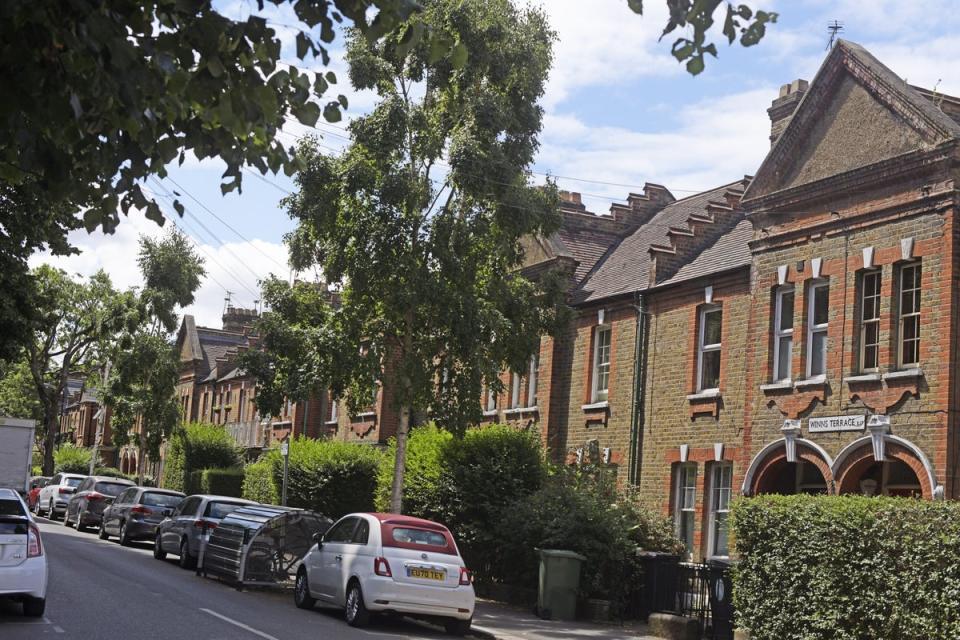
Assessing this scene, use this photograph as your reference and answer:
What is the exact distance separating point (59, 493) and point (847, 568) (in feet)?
118

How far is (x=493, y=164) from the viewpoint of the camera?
904 inches

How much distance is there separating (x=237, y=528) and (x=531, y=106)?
10.5 m

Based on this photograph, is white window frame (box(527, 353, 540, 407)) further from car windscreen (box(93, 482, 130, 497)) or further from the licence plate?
the licence plate

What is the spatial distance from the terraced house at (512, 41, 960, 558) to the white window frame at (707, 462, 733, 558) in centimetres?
3

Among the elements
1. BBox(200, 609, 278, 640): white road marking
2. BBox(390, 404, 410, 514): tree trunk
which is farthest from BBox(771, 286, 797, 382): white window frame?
BBox(200, 609, 278, 640): white road marking

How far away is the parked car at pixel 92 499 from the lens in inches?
1454

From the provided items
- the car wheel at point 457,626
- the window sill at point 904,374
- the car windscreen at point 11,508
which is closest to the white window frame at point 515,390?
the window sill at point 904,374

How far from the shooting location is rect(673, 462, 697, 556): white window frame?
991 inches

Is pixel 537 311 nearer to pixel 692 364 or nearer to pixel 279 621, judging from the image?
pixel 692 364

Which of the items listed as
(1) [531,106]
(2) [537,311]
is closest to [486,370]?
(2) [537,311]

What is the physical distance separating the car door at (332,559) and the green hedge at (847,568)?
5741 millimetres

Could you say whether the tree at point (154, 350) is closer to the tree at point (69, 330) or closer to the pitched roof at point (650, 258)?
the tree at point (69, 330)

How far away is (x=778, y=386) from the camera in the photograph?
2211 cm

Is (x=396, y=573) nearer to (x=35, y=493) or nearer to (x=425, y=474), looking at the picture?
(x=425, y=474)
